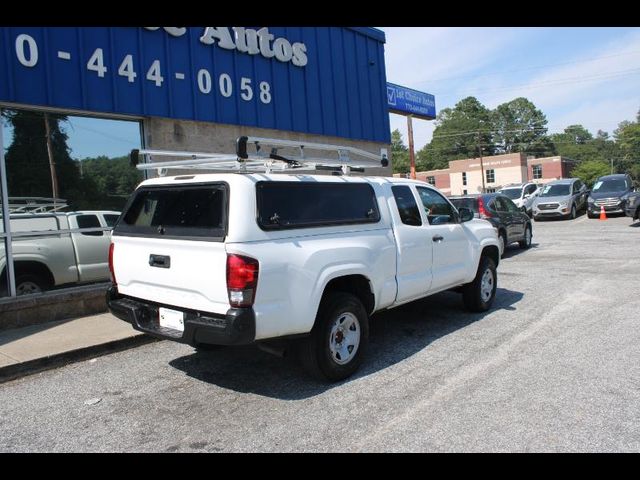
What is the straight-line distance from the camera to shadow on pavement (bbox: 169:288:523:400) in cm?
452

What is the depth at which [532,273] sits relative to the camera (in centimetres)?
963

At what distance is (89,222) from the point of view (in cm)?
777

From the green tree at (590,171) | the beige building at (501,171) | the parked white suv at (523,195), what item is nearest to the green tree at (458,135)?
the green tree at (590,171)

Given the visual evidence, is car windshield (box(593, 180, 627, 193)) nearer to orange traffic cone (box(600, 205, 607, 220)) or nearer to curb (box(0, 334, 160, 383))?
orange traffic cone (box(600, 205, 607, 220))

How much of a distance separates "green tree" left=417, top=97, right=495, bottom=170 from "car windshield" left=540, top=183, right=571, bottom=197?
102532 millimetres

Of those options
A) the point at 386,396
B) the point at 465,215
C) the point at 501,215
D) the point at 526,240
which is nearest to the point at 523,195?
the point at 526,240

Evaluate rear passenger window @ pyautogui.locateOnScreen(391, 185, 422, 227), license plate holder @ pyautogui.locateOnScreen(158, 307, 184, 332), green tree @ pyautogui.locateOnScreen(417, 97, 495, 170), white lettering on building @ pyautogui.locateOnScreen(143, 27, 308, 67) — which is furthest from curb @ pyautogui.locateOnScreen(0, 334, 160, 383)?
green tree @ pyautogui.locateOnScreen(417, 97, 495, 170)

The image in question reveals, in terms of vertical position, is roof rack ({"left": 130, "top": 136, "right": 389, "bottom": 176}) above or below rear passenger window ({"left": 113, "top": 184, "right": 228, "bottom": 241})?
above

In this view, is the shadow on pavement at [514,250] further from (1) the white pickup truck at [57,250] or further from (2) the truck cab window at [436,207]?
(1) the white pickup truck at [57,250]

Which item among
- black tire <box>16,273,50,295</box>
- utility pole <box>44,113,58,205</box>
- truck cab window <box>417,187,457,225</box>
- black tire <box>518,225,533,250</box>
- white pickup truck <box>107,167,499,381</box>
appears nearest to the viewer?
white pickup truck <box>107,167,499,381</box>

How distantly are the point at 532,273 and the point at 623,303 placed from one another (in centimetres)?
266

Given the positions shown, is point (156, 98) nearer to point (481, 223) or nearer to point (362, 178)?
point (362, 178)

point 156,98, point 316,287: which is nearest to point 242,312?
point 316,287

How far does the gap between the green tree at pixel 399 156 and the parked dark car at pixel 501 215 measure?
97.9 m
